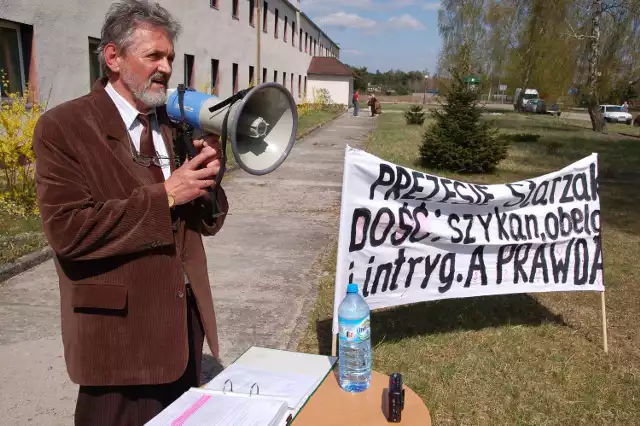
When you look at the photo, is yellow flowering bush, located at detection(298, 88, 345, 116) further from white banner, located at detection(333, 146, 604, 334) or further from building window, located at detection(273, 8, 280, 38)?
white banner, located at detection(333, 146, 604, 334)

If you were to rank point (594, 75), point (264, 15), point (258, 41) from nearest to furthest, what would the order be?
point (258, 41) → point (264, 15) → point (594, 75)

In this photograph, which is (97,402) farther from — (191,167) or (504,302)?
(504,302)

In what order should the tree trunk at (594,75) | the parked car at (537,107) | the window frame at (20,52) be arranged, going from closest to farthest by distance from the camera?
the window frame at (20,52), the tree trunk at (594,75), the parked car at (537,107)

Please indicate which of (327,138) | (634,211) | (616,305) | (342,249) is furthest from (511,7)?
(342,249)

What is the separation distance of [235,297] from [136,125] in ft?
10.5

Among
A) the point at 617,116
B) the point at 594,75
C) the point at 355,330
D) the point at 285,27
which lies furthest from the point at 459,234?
the point at 617,116

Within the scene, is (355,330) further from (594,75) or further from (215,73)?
(594,75)

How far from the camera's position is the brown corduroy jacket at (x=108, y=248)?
5.53 feet

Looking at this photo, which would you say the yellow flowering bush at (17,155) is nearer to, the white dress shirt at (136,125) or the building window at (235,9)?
the white dress shirt at (136,125)

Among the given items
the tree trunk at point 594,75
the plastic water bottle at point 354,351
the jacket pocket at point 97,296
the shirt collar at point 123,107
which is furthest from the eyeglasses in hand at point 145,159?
the tree trunk at point 594,75

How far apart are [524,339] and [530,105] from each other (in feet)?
163

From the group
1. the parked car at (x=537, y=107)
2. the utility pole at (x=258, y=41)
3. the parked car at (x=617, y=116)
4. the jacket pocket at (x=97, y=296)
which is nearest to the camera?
the jacket pocket at (x=97, y=296)

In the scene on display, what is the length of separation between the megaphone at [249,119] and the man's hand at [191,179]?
99 millimetres

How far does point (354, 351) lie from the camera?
2.18 m
